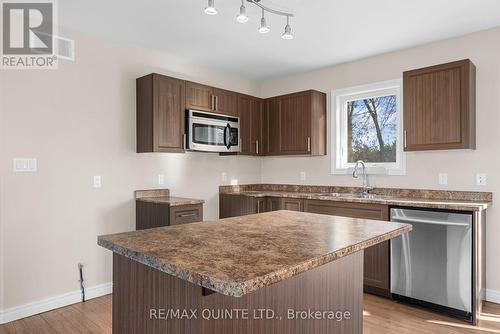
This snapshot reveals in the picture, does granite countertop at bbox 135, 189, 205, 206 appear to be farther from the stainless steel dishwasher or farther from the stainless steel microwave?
the stainless steel dishwasher

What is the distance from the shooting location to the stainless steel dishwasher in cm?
266

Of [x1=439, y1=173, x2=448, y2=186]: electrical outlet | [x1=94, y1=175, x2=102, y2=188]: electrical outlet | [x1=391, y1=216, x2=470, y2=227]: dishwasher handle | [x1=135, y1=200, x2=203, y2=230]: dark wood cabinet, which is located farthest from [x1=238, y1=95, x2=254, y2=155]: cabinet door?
[x1=439, y1=173, x2=448, y2=186]: electrical outlet

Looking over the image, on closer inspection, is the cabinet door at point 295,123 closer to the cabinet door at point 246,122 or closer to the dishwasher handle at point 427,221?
the cabinet door at point 246,122

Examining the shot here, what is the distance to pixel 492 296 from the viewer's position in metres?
3.06

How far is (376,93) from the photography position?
12.9ft

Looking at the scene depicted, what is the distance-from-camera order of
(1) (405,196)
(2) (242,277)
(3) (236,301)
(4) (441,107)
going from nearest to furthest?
(2) (242,277)
(3) (236,301)
(4) (441,107)
(1) (405,196)

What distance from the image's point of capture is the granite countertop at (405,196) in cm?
280

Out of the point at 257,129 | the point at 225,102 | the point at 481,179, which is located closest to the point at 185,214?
the point at 225,102

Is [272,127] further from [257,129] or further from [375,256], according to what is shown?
[375,256]

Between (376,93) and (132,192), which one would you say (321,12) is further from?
(132,192)

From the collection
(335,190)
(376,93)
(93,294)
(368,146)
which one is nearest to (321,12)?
(376,93)

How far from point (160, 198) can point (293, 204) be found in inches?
60.0

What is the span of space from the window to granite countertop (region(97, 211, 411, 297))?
84.4 inches

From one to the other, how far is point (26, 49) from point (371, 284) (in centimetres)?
384
